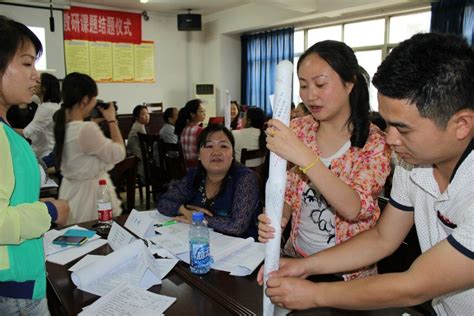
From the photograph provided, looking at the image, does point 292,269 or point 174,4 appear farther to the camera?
point 174,4

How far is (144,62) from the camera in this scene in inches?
294

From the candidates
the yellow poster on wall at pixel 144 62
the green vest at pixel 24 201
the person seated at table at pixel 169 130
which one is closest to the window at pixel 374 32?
the person seated at table at pixel 169 130

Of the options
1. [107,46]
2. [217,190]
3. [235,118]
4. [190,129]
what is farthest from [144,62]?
[217,190]

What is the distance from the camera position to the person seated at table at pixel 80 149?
93.4 inches

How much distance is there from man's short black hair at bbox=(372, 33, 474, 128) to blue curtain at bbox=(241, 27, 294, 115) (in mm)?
6078

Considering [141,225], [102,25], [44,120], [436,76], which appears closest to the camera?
[436,76]

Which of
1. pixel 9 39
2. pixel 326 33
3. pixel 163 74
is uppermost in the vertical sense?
pixel 326 33

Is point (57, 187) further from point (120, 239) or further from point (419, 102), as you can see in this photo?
point (419, 102)

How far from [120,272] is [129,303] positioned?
0.19m

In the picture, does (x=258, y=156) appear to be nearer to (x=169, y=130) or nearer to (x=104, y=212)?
(x=169, y=130)

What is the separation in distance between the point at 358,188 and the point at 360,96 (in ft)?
1.22

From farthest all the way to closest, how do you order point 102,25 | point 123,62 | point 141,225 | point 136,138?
point 123,62 → point 102,25 → point 136,138 → point 141,225

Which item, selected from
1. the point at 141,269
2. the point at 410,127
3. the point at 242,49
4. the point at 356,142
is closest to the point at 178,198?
the point at 141,269

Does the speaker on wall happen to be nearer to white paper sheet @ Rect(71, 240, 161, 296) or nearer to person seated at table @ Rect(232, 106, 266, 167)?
person seated at table @ Rect(232, 106, 266, 167)
